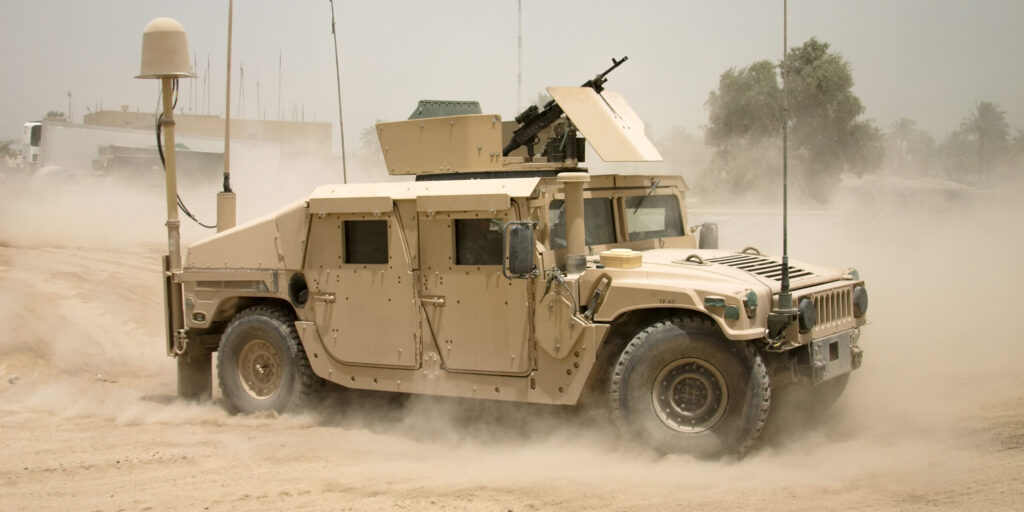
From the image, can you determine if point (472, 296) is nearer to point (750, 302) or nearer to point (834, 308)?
point (750, 302)

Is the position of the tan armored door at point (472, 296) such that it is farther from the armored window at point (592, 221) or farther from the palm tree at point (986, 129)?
the palm tree at point (986, 129)

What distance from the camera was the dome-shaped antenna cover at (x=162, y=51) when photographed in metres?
10.4

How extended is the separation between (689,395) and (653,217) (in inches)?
86.9

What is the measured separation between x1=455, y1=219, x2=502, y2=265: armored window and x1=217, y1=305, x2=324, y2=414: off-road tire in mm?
1855

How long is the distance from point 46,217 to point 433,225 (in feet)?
65.9

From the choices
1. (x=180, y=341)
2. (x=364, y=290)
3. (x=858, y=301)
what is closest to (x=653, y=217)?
(x=858, y=301)

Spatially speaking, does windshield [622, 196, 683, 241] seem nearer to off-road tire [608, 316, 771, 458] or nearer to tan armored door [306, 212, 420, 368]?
off-road tire [608, 316, 771, 458]

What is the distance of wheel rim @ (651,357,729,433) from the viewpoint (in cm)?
735

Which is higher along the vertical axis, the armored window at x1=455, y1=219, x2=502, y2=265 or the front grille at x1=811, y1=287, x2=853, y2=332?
the armored window at x1=455, y1=219, x2=502, y2=265

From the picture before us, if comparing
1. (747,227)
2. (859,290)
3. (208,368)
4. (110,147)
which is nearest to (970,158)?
(747,227)

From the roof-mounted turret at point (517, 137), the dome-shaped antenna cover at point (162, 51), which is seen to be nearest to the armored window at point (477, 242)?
the roof-mounted turret at point (517, 137)

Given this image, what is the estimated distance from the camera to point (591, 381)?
786 cm

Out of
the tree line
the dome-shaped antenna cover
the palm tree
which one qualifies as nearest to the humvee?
the dome-shaped antenna cover

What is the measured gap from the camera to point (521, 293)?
800cm
